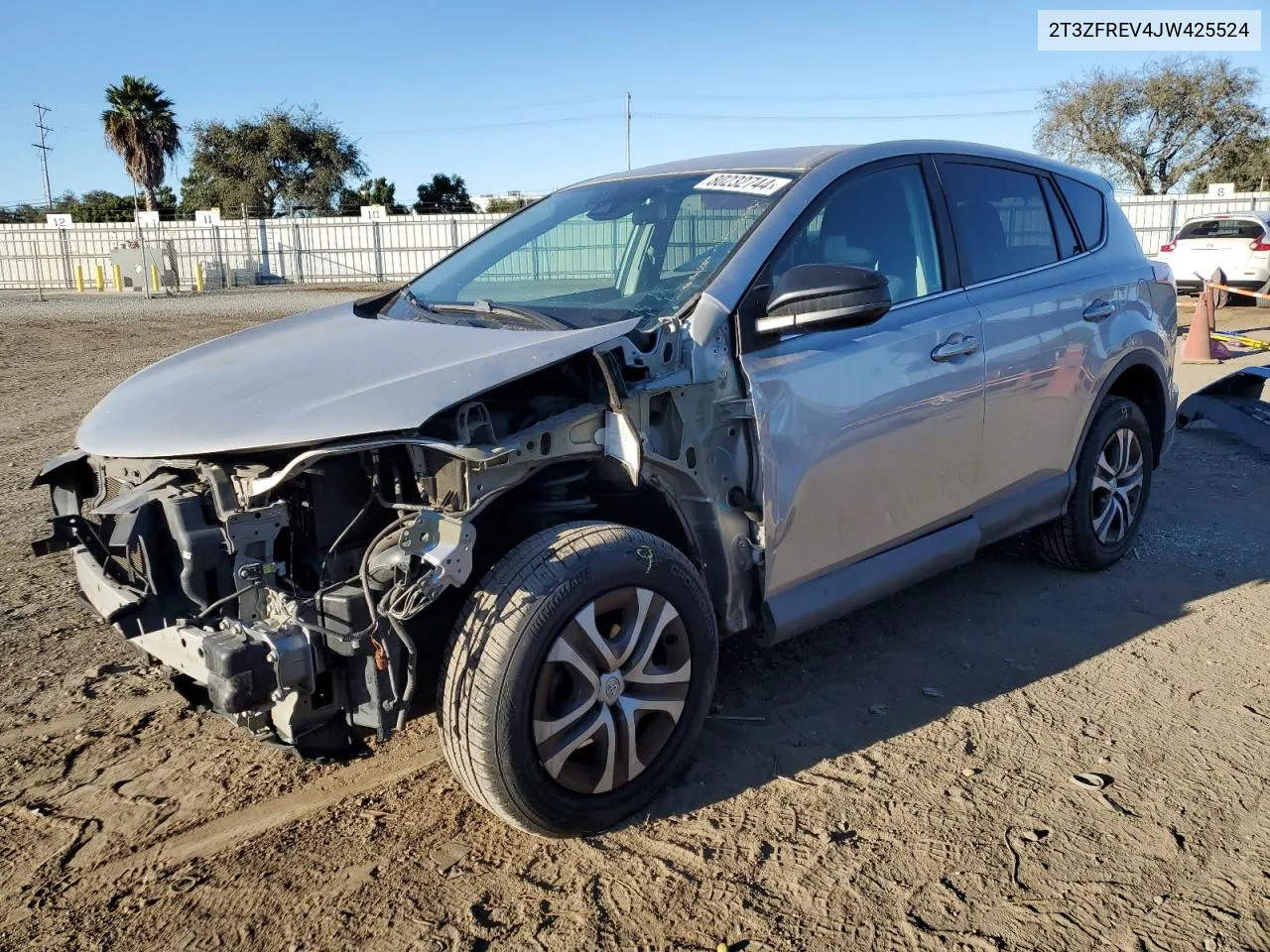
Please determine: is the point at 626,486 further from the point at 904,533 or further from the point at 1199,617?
the point at 1199,617

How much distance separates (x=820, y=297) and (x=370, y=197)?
48.7 m

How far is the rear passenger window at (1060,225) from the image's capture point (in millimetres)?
4453

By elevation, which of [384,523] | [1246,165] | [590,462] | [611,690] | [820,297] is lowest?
[611,690]

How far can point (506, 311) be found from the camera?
3.36 metres

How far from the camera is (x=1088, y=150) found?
4475cm

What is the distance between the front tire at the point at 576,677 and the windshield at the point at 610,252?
2.75 feet

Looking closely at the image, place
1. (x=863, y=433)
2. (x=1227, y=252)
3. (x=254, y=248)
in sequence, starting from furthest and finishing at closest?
(x=254, y=248)
(x=1227, y=252)
(x=863, y=433)

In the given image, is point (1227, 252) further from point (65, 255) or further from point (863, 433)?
point (65, 255)

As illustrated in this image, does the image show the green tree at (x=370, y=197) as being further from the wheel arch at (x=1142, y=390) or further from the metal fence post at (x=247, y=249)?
the wheel arch at (x=1142, y=390)

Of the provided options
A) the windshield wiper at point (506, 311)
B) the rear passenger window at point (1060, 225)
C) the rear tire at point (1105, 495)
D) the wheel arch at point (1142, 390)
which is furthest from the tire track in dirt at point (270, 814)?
the rear passenger window at point (1060, 225)

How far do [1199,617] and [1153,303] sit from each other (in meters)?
1.52

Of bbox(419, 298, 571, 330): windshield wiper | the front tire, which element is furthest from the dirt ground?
bbox(419, 298, 571, 330): windshield wiper

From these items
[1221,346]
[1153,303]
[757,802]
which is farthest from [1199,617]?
[1221,346]

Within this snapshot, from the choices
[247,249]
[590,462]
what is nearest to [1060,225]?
[590,462]
